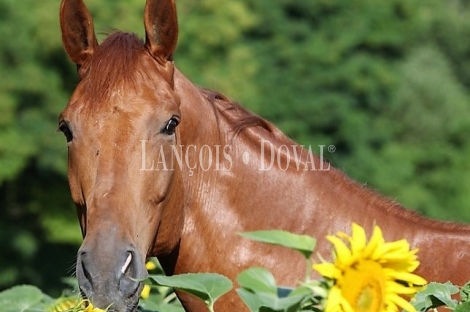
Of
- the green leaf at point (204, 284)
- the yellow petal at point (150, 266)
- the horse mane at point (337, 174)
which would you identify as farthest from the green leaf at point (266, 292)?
the yellow petal at point (150, 266)

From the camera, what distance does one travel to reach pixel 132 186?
4.29 m

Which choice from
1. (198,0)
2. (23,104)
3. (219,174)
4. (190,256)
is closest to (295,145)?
(219,174)

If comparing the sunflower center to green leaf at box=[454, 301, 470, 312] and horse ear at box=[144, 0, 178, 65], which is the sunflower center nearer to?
green leaf at box=[454, 301, 470, 312]

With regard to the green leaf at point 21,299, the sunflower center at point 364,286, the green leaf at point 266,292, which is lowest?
the green leaf at point 21,299

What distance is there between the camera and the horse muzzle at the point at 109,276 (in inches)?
159

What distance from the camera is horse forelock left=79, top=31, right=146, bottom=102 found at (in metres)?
4.43

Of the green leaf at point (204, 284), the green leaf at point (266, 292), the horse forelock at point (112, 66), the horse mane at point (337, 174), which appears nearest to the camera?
the green leaf at point (266, 292)

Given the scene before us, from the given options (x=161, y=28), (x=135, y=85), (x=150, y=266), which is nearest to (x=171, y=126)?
(x=135, y=85)

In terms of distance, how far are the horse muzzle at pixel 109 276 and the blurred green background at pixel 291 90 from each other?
2244cm

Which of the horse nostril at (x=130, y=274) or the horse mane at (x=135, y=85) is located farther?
the horse mane at (x=135, y=85)

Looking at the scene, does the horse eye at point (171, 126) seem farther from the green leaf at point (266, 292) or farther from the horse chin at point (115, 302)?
the green leaf at point (266, 292)

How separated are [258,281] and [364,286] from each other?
0.31 metres

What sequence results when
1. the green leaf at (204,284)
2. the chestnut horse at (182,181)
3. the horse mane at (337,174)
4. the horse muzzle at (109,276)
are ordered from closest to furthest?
the green leaf at (204,284) → the horse muzzle at (109,276) → the chestnut horse at (182,181) → the horse mane at (337,174)

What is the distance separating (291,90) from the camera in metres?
41.5
